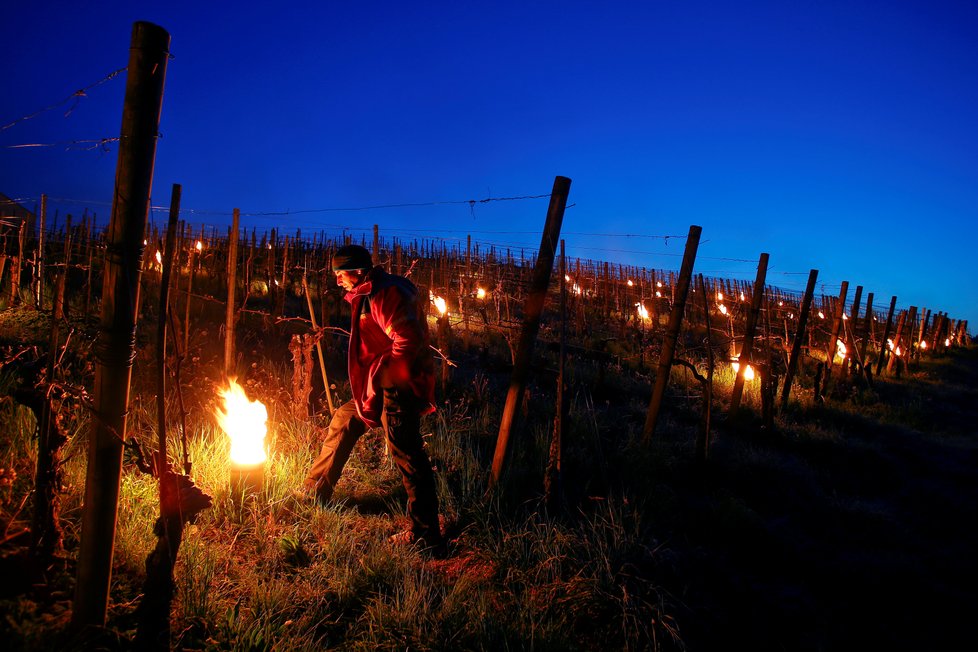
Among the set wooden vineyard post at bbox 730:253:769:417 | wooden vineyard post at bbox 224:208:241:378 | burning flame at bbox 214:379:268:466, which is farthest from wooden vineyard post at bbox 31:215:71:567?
wooden vineyard post at bbox 730:253:769:417

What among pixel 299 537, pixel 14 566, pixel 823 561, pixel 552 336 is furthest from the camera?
pixel 552 336

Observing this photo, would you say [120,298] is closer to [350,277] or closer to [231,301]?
[350,277]

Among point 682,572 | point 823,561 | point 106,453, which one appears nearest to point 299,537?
point 106,453

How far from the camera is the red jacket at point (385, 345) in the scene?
9.57 ft

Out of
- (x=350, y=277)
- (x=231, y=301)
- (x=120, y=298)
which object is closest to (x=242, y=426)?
(x=350, y=277)

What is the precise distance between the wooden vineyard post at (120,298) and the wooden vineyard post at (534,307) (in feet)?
7.37

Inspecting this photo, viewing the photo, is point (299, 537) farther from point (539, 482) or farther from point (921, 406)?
point (921, 406)

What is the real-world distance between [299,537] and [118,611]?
91 centimetres

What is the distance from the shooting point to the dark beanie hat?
3.02 m

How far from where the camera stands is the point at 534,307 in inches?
137

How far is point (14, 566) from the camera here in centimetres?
193

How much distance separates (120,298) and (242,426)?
149cm

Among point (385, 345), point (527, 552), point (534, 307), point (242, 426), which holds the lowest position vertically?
point (527, 552)

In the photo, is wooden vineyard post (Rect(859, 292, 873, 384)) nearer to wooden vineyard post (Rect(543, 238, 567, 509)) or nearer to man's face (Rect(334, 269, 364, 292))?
wooden vineyard post (Rect(543, 238, 567, 509))
